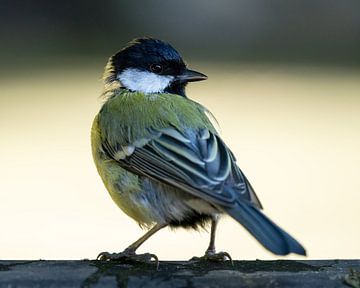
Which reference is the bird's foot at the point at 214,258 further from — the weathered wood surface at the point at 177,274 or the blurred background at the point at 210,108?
the blurred background at the point at 210,108

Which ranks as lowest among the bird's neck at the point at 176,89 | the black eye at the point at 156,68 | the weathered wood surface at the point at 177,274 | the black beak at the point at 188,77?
the weathered wood surface at the point at 177,274

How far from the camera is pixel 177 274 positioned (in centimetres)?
317

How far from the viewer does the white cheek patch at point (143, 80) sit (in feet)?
14.7

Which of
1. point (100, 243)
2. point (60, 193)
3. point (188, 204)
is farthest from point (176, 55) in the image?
point (60, 193)

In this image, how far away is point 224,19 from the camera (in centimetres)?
1426

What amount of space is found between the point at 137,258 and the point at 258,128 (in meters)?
6.10

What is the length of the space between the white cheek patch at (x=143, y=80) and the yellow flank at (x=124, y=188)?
17.1 inches

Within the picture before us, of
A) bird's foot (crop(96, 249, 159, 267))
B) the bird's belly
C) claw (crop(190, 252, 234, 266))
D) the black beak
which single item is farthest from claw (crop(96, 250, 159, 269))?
the black beak

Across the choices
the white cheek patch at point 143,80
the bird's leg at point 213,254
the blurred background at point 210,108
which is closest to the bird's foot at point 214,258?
the bird's leg at point 213,254

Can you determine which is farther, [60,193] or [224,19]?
[224,19]

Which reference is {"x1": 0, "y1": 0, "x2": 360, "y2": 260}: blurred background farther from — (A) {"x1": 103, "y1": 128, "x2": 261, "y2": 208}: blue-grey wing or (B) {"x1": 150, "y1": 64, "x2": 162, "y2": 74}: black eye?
(A) {"x1": 103, "y1": 128, "x2": 261, "y2": 208}: blue-grey wing

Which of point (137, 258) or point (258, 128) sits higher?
point (258, 128)

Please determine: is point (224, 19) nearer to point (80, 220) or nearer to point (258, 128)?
point (258, 128)

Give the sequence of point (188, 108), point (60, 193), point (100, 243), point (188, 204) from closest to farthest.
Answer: point (188, 204)
point (188, 108)
point (100, 243)
point (60, 193)
